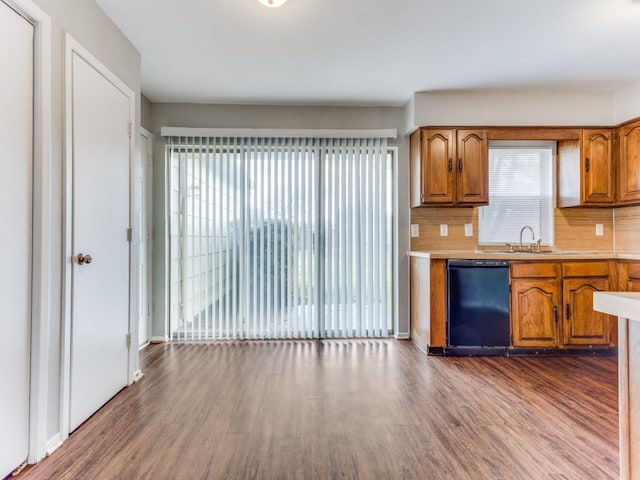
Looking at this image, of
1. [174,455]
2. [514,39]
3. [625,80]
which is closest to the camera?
[174,455]

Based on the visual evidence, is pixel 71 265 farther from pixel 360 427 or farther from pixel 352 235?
pixel 352 235

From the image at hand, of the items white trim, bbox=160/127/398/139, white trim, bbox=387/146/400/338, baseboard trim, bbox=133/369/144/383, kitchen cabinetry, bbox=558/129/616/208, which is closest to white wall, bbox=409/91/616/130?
kitchen cabinetry, bbox=558/129/616/208

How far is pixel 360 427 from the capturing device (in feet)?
6.86

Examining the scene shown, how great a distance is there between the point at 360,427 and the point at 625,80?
13.0 feet

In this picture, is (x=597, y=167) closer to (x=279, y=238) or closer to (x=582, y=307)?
(x=582, y=307)

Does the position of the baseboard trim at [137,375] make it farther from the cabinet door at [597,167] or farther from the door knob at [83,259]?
the cabinet door at [597,167]

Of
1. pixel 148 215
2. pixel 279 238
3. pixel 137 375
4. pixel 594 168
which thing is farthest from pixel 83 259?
pixel 594 168

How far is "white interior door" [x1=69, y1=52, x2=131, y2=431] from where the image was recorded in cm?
208

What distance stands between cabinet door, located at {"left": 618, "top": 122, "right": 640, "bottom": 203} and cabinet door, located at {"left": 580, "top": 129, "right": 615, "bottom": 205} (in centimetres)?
8

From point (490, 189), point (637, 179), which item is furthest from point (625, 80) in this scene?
point (490, 189)

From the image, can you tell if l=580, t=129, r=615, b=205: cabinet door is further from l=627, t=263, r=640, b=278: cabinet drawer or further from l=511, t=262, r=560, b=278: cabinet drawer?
l=511, t=262, r=560, b=278: cabinet drawer

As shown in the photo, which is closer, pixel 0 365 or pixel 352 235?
pixel 0 365

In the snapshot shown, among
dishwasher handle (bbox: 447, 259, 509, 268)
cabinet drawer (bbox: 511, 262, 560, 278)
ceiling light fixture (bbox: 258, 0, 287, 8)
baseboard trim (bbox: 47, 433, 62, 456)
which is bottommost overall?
baseboard trim (bbox: 47, 433, 62, 456)

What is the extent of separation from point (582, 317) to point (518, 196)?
53.6 inches
